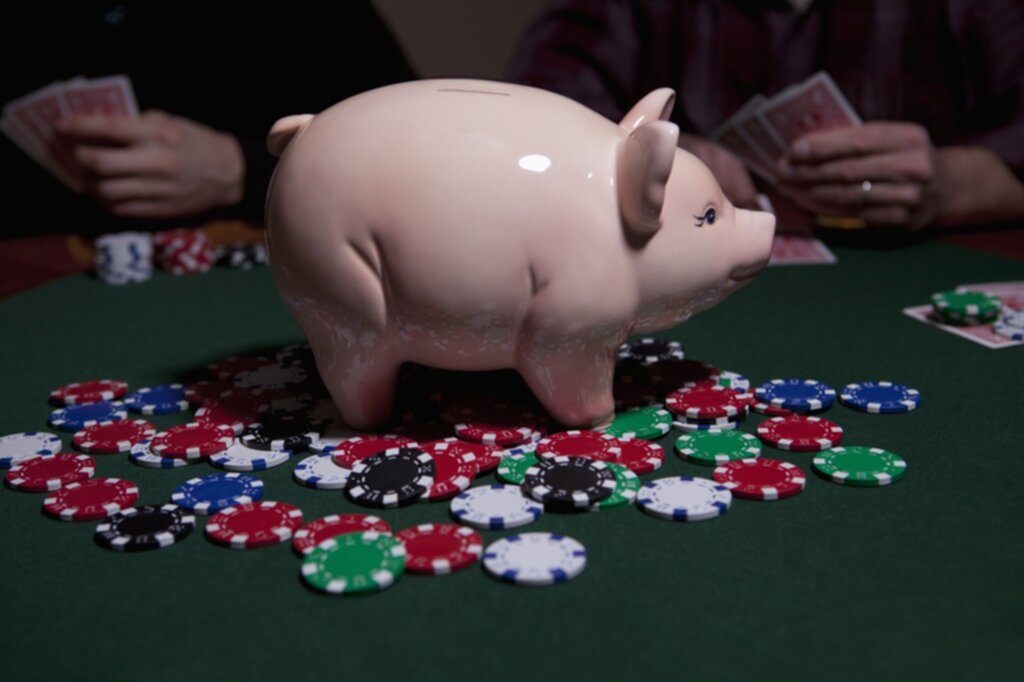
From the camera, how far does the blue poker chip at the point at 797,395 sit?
149 cm

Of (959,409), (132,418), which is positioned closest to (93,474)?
(132,418)

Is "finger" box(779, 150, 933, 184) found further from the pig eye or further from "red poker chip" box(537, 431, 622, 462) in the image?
"red poker chip" box(537, 431, 622, 462)

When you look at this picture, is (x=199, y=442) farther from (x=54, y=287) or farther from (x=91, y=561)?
(x=54, y=287)

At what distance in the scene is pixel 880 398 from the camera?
4.95 feet

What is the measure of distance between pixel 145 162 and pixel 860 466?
226 cm

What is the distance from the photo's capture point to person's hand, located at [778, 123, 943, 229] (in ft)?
8.79

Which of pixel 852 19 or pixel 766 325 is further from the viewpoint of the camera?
pixel 852 19

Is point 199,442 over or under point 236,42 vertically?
under

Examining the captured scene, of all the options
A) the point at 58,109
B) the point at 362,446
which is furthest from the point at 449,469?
the point at 58,109

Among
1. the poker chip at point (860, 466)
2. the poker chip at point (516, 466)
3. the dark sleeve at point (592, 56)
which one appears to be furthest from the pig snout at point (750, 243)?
the dark sleeve at point (592, 56)

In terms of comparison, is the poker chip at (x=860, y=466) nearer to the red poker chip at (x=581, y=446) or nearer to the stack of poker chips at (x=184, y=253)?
the red poker chip at (x=581, y=446)

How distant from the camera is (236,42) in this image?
370 cm

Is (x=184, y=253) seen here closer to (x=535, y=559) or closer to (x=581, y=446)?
(x=581, y=446)

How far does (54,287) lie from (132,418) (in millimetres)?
1149
